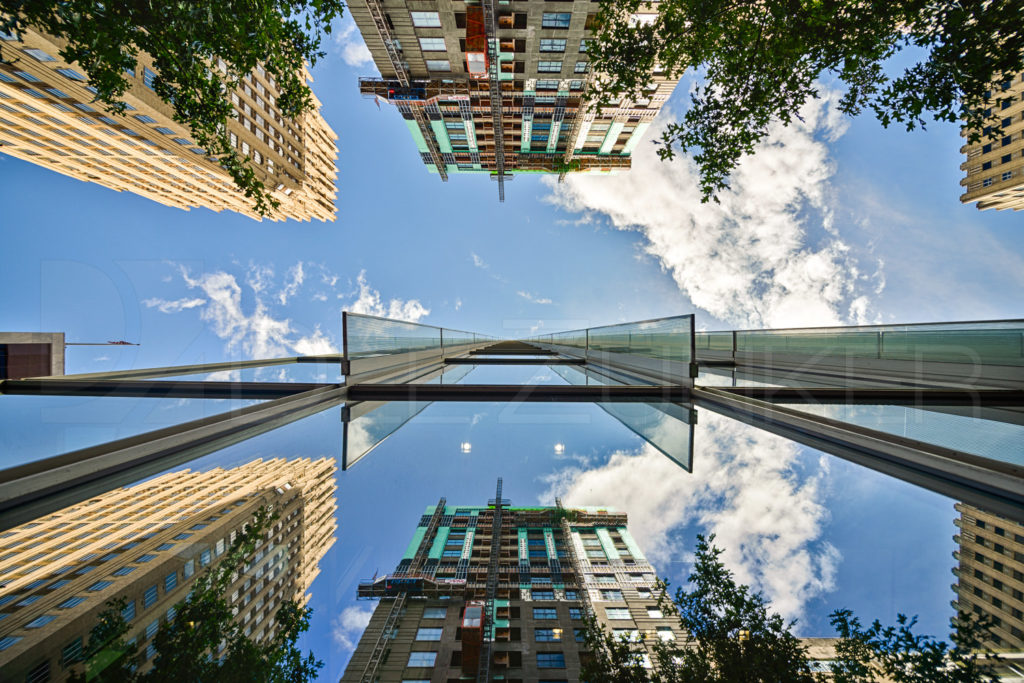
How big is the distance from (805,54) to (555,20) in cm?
1553

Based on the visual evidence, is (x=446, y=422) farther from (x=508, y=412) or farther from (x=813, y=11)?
(x=813, y=11)

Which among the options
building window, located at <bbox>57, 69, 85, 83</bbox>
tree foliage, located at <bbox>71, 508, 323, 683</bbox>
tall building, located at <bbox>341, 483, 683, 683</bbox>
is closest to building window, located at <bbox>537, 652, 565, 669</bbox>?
tall building, located at <bbox>341, 483, 683, 683</bbox>

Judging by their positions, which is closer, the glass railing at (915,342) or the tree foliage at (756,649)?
the tree foliage at (756,649)

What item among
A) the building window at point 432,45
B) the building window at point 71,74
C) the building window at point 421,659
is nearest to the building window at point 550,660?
the building window at point 421,659

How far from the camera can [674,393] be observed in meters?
3.98

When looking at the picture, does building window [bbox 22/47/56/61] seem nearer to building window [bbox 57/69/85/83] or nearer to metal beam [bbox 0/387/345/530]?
building window [bbox 57/69/85/83]

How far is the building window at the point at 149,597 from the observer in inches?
47.9

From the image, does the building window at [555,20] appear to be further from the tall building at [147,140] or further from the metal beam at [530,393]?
the metal beam at [530,393]

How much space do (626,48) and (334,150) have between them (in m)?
53.9

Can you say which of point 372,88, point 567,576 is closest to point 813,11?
point 567,576

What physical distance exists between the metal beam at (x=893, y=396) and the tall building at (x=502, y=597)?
204cm

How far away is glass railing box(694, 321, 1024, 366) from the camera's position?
11.1 ft

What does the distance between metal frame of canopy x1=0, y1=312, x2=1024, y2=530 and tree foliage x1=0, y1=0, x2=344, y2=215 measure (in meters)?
3.65

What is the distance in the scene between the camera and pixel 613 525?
113 inches
